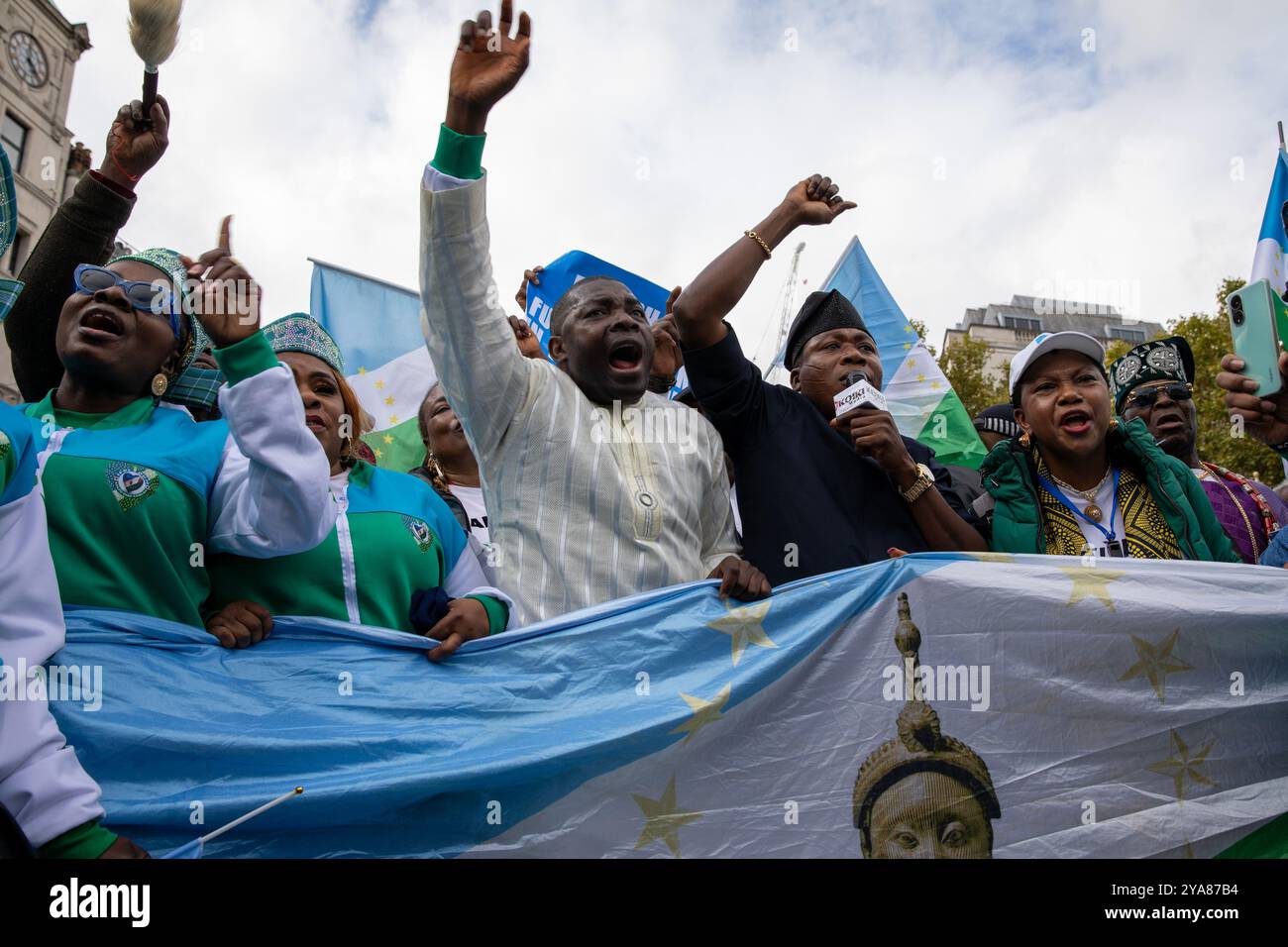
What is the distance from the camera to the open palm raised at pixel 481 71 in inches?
110

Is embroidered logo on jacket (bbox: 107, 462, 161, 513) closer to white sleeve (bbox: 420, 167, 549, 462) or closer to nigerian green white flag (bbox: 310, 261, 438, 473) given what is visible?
white sleeve (bbox: 420, 167, 549, 462)

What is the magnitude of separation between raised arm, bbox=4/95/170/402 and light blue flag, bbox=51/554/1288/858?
1.34 meters

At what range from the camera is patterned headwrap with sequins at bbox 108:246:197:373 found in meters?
3.07

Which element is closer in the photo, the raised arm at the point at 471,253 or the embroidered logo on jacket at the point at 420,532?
the raised arm at the point at 471,253

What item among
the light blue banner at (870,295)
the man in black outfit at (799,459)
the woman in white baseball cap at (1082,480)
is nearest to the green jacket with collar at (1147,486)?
the woman in white baseball cap at (1082,480)

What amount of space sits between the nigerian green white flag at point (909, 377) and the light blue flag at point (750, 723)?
3.79m

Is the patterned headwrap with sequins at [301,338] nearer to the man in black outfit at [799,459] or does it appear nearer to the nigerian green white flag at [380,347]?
the man in black outfit at [799,459]

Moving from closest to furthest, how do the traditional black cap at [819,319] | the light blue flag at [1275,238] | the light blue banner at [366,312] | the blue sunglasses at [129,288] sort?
the blue sunglasses at [129,288] < the traditional black cap at [819,319] < the light blue flag at [1275,238] < the light blue banner at [366,312]

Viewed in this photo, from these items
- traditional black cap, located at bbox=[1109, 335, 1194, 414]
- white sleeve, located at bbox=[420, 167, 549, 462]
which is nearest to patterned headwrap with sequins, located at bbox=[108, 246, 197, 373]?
white sleeve, located at bbox=[420, 167, 549, 462]

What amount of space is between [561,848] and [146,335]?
1.83 m

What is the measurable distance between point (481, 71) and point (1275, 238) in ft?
11.6

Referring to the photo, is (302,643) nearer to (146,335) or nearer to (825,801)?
(146,335)

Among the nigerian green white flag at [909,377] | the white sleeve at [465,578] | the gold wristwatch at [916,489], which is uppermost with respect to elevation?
the nigerian green white flag at [909,377]

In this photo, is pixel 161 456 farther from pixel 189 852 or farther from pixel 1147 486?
pixel 1147 486
